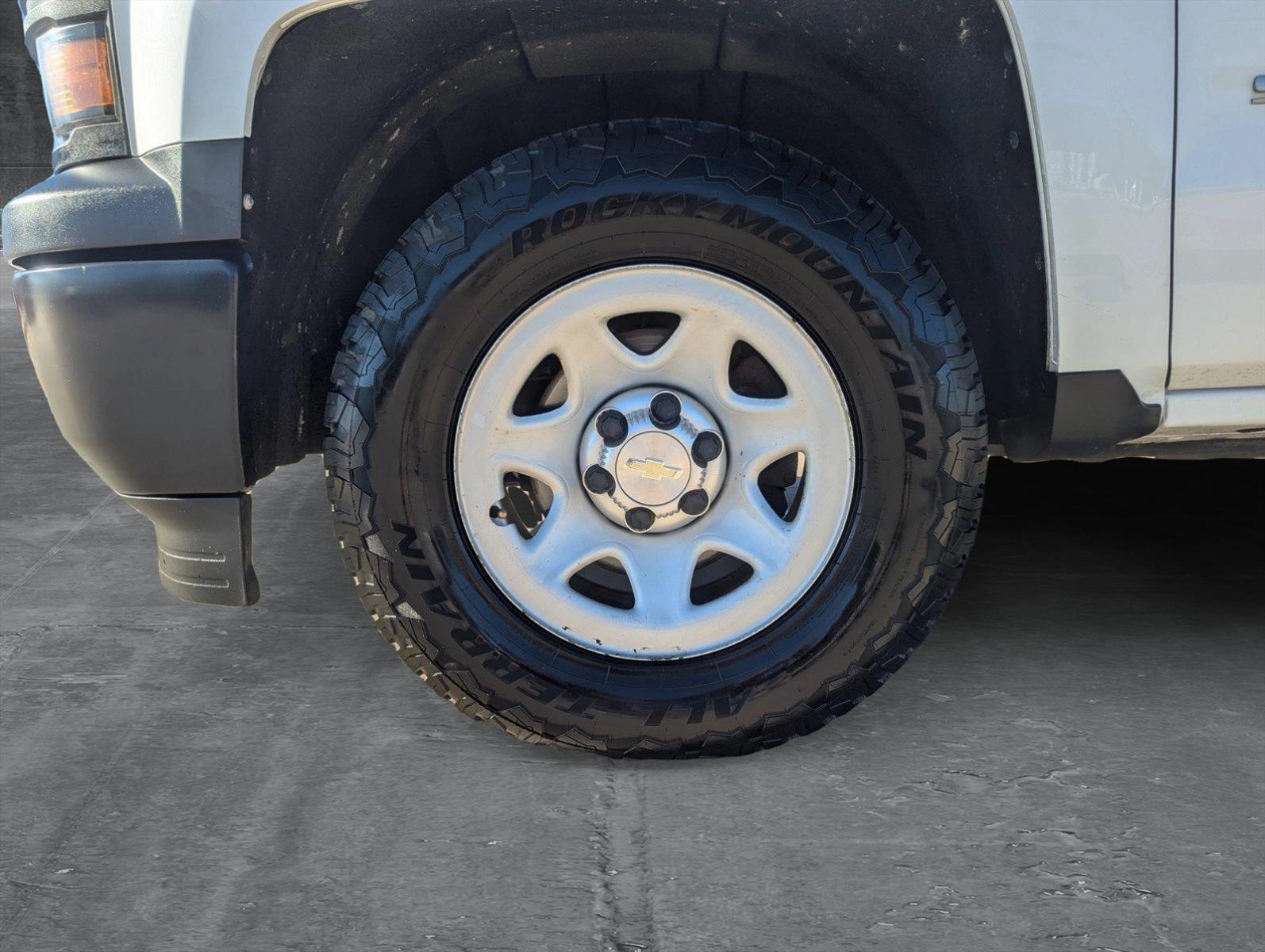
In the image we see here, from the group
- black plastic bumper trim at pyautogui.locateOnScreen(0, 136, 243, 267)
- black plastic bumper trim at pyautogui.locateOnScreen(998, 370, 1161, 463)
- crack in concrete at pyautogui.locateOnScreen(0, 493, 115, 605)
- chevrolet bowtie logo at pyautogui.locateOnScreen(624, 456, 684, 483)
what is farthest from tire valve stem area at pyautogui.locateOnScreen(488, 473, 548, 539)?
crack in concrete at pyautogui.locateOnScreen(0, 493, 115, 605)

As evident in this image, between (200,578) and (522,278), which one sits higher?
(522,278)

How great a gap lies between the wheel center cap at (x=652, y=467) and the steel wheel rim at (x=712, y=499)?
0.07 meters

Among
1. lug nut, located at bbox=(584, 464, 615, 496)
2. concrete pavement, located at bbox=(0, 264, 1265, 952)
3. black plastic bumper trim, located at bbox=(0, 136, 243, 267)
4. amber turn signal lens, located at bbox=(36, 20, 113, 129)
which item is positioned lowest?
concrete pavement, located at bbox=(0, 264, 1265, 952)

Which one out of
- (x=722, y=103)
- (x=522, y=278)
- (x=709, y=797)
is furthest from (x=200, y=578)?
(x=722, y=103)

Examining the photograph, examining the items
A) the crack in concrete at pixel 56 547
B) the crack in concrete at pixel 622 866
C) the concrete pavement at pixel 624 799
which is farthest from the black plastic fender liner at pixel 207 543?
the crack in concrete at pixel 56 547

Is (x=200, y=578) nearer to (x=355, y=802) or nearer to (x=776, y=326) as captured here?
(x=355, y=802)

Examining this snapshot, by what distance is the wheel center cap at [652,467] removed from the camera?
213cm

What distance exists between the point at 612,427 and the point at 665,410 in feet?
0.30

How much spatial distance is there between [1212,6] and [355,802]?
177cm

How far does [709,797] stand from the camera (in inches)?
80.2

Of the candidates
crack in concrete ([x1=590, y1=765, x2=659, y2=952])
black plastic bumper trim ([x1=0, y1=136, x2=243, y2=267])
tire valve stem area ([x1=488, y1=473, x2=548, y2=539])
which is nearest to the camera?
crack in concrete ([x1=590, y1=765, x2=659, y2=952])

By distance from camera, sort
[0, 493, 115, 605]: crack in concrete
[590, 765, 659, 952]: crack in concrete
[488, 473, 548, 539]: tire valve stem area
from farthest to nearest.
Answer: [0, 493, 115, 605]: crack in concrete
[488, 473, 548, 539]: tire valve stem area
[590, 765, 659, 952]: crack in concrete

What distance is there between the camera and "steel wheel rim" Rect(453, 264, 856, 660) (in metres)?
2.10

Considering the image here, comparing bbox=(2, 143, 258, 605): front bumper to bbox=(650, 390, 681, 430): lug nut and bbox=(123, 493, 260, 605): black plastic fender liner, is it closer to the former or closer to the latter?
bbox=(123, 493, 260, 605): black plastic fender liner
